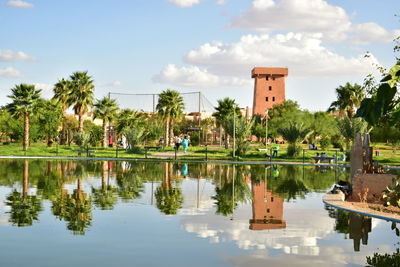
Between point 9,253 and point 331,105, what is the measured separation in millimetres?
69785

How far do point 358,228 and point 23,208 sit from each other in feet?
29.7

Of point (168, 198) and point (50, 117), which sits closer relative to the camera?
point (168, 198)

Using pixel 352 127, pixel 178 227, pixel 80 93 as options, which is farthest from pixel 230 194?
pixel 80 93

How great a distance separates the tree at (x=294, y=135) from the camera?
46.9 meters

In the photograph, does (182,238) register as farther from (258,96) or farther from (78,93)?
(258,96)

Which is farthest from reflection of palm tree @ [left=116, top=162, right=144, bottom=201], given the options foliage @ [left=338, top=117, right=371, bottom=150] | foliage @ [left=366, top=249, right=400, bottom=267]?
foliage @ [left=338, top=117, right=371, bottom=150]

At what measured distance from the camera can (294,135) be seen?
46.9 meters

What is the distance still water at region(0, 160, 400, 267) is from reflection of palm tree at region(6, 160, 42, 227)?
25mm

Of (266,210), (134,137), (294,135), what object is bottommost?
(266,210)

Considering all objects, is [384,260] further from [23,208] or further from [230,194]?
[230,194]

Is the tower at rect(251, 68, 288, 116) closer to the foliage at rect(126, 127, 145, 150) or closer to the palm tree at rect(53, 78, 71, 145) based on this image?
the palm tree at rect(53, 78, 71, 145)

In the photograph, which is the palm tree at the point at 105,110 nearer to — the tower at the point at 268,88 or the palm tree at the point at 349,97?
the palm tree at the point at 349,97

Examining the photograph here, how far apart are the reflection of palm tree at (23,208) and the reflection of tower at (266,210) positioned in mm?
5538

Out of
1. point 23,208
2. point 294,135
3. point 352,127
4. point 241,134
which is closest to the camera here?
point 23,208
